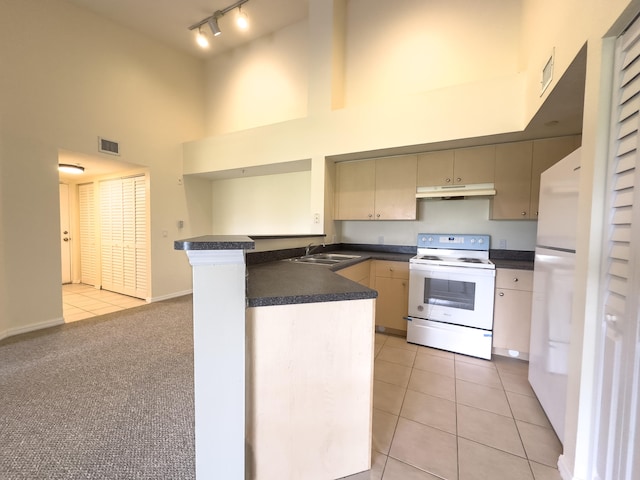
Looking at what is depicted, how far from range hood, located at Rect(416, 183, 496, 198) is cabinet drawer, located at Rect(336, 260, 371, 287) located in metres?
1.04

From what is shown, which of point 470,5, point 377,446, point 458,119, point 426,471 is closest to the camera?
point 426,471

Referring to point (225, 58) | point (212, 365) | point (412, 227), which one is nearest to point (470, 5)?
point (412, 227)

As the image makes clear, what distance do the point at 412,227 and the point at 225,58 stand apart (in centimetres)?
442

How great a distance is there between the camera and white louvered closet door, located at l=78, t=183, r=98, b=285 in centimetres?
494

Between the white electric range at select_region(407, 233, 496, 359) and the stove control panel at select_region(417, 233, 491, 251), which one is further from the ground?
the stove control panel at select_region(417, 233, 491, 251)

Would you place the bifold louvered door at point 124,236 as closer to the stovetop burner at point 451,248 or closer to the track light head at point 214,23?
the track light head at point 214,23

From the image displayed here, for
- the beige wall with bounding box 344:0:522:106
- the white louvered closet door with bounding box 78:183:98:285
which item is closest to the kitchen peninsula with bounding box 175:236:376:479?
the beige wall with bounding box 344:0:522:106

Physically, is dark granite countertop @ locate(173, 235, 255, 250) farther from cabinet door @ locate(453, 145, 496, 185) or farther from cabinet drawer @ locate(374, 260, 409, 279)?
cabinet door @ locate(453, 145, 496, 185)

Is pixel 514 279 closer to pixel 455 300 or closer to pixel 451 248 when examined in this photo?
pixel 455 300

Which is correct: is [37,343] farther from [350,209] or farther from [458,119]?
[458,119]

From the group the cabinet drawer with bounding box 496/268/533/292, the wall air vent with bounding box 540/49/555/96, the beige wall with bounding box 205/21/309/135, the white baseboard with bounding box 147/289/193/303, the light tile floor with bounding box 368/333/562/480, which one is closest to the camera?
the light tile floor with bounding box 368/333/562/480

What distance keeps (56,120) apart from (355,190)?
3.74 m

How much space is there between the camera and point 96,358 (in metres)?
2.33

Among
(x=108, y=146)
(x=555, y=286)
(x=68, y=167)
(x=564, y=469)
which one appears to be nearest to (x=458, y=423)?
(x=564, y=469)
